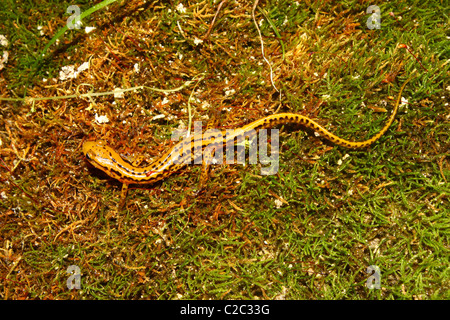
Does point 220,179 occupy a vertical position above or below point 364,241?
above

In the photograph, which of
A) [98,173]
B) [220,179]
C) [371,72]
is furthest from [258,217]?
[371,72]

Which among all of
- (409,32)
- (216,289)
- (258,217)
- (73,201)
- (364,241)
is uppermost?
Answer: (409,32)

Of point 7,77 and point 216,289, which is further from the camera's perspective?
point 7,77

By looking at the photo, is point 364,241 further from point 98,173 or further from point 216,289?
point 98,173
